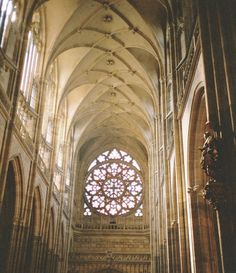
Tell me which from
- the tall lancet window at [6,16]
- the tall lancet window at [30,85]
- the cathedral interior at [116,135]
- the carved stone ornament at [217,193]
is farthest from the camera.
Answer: the tall lancet window at [30,85]

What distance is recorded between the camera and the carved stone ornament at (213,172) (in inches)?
301

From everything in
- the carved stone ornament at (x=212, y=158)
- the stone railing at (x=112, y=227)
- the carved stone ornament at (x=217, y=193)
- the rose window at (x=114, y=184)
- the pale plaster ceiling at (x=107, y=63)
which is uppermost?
the pale plaster ceiling at (x=107, y=63)

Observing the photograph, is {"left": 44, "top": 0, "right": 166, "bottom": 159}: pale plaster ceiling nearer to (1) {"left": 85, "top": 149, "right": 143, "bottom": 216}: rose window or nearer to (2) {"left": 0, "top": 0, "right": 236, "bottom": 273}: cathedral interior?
(2) {"left": 0, "top": 0, "right": 236, "bottom": 273}: cathedral interior

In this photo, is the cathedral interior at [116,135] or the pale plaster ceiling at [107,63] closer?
the cathedral interior at [116,135]

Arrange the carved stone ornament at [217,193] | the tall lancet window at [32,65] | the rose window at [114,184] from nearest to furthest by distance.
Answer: the carved stone ornament at [217,193] < the tall lancet window at [32,65] < the rose window at [114,184]

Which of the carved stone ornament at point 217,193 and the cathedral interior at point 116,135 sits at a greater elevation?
the cathedral interior at point 116,135

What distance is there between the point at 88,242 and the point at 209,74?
21.3 meters

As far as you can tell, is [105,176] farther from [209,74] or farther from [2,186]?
[209,74]

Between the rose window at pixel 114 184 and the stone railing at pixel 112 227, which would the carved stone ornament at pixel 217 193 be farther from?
the rose window at pixel 114 184

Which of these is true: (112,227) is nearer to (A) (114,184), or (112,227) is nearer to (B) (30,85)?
(A) (114,184)

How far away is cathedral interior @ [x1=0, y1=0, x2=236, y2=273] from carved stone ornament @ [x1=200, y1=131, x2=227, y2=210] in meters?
0.02

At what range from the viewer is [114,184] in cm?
3091

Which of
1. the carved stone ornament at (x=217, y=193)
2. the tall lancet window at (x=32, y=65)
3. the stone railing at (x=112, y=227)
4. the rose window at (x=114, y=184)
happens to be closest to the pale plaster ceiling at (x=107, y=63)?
the tall lancet window at (x=32, y=65)

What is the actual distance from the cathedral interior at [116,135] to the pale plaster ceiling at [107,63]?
0.24 ft
